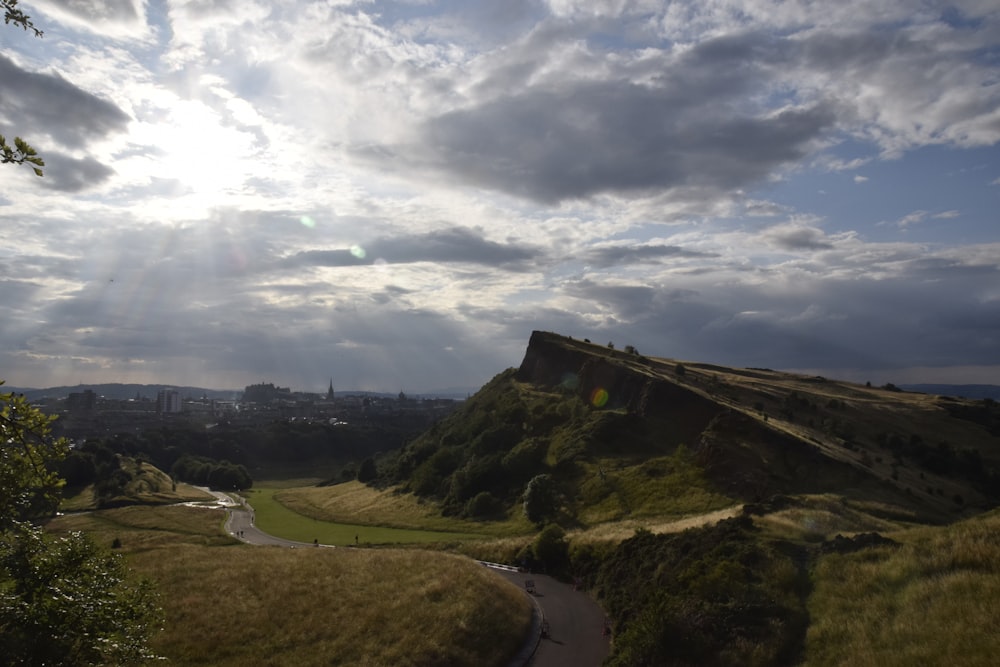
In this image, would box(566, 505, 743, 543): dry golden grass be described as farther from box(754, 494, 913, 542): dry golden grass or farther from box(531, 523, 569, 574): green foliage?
box(754, 494, 913, 542): dry golden grass

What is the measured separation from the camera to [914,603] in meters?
19.4

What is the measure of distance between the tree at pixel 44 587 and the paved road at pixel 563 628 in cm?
1855

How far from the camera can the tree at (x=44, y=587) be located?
11.3 m

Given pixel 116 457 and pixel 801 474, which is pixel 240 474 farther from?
pixel 801 474

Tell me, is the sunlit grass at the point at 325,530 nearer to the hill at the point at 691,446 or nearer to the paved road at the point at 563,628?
the hill at the point at 691,446

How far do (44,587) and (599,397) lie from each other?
230 ft

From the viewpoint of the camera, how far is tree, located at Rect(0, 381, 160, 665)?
37.1 feet

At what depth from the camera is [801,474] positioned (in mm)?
50469

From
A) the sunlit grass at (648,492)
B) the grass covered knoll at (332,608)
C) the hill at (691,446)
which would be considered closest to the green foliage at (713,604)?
the grass covered knoll at (332,608)

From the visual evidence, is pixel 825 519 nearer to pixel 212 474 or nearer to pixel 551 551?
pixel 551 551

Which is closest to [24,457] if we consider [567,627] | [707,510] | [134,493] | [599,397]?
[567,627]

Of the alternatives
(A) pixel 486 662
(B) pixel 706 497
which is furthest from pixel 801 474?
(A) pixel 486 662

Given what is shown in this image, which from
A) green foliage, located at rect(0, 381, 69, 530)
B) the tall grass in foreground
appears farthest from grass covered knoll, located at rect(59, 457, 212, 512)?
the tall grass in foreground

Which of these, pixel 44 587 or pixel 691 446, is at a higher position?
pixel 44 587
